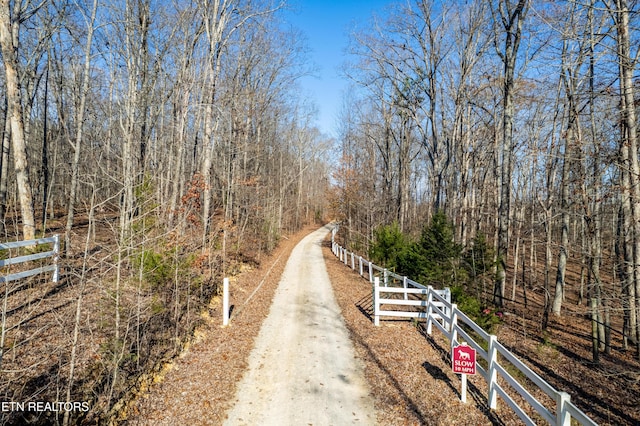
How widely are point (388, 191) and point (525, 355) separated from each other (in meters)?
16.9

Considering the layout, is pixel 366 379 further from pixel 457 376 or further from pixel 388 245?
pixel 388 245

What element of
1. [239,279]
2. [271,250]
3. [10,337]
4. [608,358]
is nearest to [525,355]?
[608,358]

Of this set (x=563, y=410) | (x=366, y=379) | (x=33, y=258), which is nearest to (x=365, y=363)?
(x=366, y=379)

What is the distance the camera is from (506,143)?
44.9 ft

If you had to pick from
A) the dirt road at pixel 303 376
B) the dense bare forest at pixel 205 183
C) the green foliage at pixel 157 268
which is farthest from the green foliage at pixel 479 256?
the green foliage at pixel 157 268

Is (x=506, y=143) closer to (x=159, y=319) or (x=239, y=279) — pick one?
(x=239, y=279)

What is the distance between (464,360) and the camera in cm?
592

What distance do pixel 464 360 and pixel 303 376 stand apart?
291 cm

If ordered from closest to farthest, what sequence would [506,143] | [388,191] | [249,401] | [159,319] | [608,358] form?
1. [249,401]
2. [159,319]
3. [608,358]
4. [506,143]
5. [388,191]

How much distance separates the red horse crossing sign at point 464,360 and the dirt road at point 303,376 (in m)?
1.59

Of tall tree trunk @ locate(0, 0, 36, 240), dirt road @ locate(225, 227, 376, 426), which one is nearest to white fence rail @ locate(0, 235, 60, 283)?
tall tree trunk @ locate(0, 0, 36, 240)

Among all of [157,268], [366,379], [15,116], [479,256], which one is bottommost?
[366,379]

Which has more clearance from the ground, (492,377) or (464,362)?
(464,362)

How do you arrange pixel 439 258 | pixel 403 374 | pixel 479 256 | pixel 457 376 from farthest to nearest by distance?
pixel 479 256 → pixel 439 258 → pixel 457 376 → pixel 403 374
